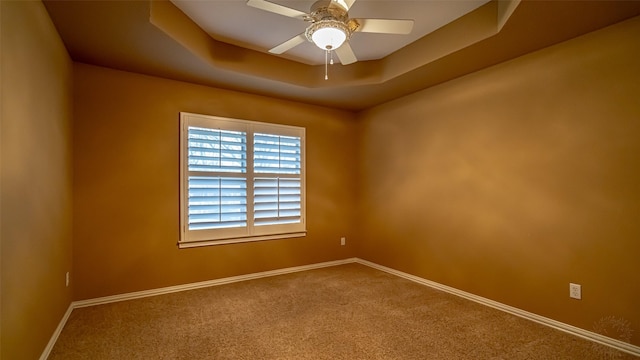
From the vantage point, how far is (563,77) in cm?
258

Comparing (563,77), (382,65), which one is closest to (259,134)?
(382,65)

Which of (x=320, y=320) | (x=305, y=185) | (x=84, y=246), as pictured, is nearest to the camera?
(x=320, y=320)

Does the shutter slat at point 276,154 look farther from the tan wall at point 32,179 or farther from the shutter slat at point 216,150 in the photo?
the tan wall at point 32,179

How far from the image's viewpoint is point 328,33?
2.13 meters

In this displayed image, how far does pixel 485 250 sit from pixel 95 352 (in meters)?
3.48

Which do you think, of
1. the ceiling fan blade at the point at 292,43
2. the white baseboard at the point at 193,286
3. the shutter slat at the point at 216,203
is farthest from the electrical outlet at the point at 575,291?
the shutter slat at the point at 216,203

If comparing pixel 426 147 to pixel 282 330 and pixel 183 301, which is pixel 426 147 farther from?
pixel 183 301

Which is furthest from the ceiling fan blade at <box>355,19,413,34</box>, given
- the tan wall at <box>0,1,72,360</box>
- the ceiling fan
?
the tan wall at <box>0,1,72,360</box>

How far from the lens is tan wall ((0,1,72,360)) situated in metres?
1.60

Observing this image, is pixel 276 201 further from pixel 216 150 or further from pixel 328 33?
pixel 328 33

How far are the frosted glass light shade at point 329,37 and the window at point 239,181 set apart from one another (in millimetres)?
1992

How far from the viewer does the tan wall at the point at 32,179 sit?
1604 mm

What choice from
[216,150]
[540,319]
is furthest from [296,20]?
[540,319]

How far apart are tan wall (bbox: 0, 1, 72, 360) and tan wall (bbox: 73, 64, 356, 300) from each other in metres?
0.34
